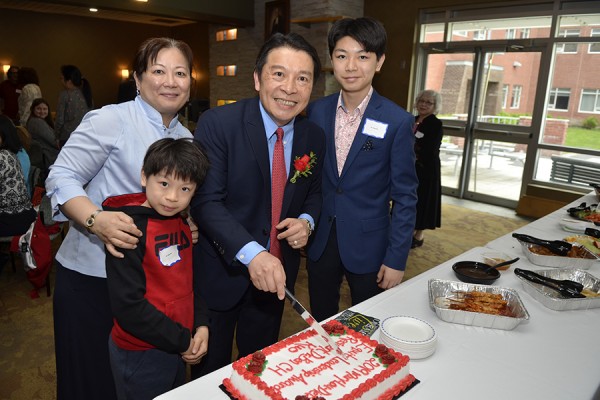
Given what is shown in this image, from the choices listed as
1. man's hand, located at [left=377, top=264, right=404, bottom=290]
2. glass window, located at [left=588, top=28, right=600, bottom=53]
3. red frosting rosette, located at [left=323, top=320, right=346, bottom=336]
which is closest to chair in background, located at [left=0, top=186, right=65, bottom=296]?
man's hand, located at [left=377, top=264, right=404, bottom=290]

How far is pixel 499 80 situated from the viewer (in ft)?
21.4

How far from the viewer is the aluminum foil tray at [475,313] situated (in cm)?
138

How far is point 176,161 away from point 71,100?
4.26 metres

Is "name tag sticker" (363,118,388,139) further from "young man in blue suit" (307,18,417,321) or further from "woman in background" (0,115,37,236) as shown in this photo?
"woman in background" (0,115,37,236)

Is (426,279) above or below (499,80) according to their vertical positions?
below

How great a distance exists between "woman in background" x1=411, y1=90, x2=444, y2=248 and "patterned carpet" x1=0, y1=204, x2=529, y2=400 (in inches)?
16.4

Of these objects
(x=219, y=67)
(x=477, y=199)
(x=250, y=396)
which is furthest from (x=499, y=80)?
(x=250, y=396)

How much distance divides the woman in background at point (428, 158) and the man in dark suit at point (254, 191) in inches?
115

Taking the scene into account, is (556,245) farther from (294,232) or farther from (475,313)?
(294,232)

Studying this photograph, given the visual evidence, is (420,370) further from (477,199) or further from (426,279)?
(477,199)

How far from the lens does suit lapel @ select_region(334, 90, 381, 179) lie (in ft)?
Result: 5.95

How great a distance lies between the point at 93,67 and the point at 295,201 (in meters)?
11.6

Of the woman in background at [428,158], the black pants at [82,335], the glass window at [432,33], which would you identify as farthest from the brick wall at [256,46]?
the black pants at [82,335]

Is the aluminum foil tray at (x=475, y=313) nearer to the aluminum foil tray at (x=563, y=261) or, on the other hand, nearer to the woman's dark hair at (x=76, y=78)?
the aluminum foil tray at (x=563, y=261)
